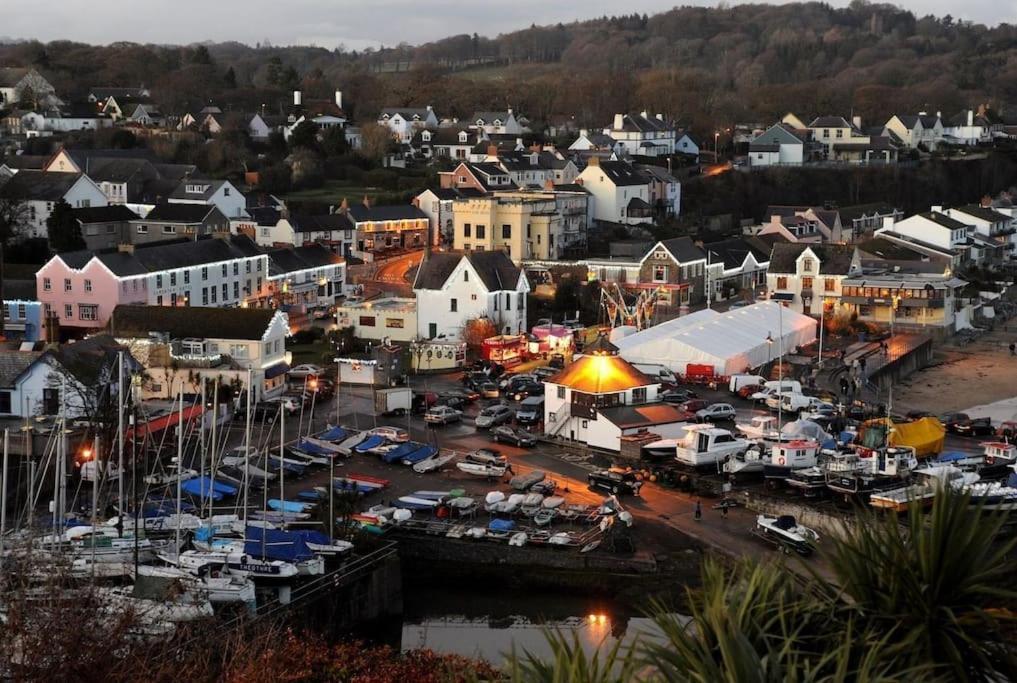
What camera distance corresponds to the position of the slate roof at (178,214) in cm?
3391

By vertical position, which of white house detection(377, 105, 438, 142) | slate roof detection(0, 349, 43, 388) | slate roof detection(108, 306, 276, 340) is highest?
white house detection(377, 105, 438, 142)

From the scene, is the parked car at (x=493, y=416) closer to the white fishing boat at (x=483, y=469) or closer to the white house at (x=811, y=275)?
the white fishing boat at (x=483, y=469)

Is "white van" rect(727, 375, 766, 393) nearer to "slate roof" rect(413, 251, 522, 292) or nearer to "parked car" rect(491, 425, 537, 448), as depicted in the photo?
"parked car" rect(491, 425, 537, 448)

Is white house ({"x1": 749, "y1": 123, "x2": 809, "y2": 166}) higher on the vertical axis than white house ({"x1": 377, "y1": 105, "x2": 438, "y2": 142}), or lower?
lower

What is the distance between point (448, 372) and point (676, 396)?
459 cm

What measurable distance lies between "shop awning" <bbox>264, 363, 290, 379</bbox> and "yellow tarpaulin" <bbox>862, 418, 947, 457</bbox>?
9.14 m

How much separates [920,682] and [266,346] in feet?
56.8

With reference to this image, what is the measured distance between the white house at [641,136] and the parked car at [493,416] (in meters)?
31.8

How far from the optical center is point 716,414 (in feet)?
70.6

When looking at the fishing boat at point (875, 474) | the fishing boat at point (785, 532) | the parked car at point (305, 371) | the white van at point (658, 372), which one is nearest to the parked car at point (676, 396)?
the white van at point (658, 372)

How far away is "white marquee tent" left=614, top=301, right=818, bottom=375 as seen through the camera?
24.9 meters

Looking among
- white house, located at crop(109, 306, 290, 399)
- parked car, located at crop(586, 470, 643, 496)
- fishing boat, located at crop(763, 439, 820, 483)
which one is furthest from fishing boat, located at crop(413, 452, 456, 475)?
fishing boat, located at crop(763, 439, 820, 483)

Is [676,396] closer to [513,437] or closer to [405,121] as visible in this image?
[513,437]

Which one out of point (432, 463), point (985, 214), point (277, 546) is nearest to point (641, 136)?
point (985, 214)
